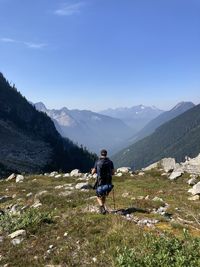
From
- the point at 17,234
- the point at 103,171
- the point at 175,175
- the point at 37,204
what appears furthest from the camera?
the point at 175,175

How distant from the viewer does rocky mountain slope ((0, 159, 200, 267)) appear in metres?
13.1

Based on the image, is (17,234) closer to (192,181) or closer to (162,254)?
(162,254)

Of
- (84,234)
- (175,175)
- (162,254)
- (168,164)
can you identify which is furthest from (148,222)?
(168,164)

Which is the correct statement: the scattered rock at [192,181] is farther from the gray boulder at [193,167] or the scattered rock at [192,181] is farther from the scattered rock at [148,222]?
the scattered rock at [148,222]

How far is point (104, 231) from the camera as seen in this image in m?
16.5

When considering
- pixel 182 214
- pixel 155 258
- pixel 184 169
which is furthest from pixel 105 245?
pixel 184 169

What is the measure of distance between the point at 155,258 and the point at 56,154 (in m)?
184

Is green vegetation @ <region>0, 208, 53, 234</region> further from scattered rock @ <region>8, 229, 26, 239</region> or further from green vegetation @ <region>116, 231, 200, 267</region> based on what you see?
green vegetation @ <region>116, 231, 200, 267</region>

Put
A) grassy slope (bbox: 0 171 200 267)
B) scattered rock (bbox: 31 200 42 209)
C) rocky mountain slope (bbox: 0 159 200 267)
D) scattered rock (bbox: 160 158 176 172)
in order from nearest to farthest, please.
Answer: rocky mountain slope (bbox: 0 159 200 267) → grassy slope (bbox: 0 171 200 267) → scattered rock (bbox: 31 200 42 209) → scattered rock (bbox: 160 158 176 172)

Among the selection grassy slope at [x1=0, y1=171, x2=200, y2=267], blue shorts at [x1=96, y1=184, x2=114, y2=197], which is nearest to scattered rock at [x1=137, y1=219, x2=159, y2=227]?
grassy slope at [x1=0, y1=171, x2=200, y2=267]

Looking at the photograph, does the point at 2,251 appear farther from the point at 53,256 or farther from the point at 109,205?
the point at 109,205

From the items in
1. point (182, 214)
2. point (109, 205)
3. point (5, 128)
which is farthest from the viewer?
point (5, 128)

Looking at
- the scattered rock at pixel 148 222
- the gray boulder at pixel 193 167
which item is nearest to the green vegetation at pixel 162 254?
the scattered rock at pixel 148 222

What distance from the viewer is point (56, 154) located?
195 m
